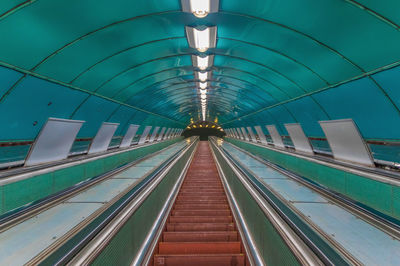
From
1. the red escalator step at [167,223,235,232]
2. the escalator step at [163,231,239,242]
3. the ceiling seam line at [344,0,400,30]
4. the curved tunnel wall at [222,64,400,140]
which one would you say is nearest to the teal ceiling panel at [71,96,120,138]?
the red escalator step at [167,223,235,232]

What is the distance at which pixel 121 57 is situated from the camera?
589 cm

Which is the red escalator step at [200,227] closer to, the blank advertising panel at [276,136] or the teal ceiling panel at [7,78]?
the teal ceiling panel at [7,78]

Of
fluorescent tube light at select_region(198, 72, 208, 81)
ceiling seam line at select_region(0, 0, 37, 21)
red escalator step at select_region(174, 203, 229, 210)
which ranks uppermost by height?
fluorescent tube light at select_region(198, 72, 208, 81)

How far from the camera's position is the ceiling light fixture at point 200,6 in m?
3.76

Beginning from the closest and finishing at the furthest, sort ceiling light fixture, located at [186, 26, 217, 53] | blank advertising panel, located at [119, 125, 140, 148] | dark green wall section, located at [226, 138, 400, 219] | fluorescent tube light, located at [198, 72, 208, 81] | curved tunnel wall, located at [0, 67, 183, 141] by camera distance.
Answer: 1. dark green wall section, located at [226, 138, 400, 219]
2. curved tunnel wall, located at [0, 67, 183, 141]
3. ceiling light fixture, located at [186, 26, 217, 53]
4. fluorescent tube light, located at [198, 72, 208, 81]
5. blank advertising panel, located at [119, 125, 140, 148]

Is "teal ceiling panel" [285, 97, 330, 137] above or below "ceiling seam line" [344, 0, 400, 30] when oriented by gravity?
below

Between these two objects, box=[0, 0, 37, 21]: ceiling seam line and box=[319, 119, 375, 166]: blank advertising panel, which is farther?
box=[319, 119, 375, 166]: blank advertising panel

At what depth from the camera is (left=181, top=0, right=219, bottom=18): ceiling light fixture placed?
148 inches

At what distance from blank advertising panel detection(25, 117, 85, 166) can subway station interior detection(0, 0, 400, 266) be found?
1.8 inches

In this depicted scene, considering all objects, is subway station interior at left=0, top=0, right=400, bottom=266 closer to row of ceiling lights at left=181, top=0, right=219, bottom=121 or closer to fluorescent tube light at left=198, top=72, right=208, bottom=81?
row of ceiling lights at left=181, top=0, right=219, bottom=121

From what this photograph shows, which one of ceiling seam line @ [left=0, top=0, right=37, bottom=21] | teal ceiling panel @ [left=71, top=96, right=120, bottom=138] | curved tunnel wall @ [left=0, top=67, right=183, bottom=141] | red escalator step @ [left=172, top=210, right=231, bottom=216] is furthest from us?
teal ceiling panel @ [left=71, top=96, right=120, bottom=138]

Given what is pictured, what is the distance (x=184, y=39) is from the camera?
18.9 ft

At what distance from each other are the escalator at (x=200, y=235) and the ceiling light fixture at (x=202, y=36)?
4127mm

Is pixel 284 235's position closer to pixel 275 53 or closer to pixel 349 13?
pixel 349 13
